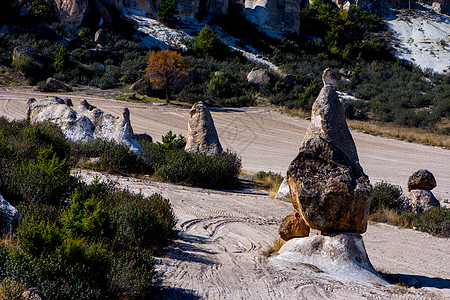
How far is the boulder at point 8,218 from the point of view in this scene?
4.34m

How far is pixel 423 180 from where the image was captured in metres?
9.97

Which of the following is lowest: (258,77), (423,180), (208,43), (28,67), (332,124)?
(28,67)

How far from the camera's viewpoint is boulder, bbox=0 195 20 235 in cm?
434

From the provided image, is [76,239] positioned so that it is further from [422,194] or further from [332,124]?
[422,194]

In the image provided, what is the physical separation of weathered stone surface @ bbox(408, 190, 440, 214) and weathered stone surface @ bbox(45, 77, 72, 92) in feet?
74.7

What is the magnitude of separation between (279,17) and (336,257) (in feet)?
161

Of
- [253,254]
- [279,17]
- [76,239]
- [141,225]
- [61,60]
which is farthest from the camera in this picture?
[279,17]

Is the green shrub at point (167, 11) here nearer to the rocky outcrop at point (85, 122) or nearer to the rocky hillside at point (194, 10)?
the rocky hillside at point (194, 10)

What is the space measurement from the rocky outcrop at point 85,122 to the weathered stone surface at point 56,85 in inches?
561

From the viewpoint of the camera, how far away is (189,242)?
5.81 m

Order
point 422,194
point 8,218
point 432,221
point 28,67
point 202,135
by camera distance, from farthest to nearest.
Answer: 1. point 28,67
2. point 202,135
3. point 422,194
4. point 432,221
5. point 8,218

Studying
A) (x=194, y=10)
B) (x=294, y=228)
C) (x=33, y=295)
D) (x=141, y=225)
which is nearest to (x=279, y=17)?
(x=194, y=10)

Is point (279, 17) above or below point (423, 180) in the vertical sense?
above

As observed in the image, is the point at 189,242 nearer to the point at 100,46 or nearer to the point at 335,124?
the point at 335,124
